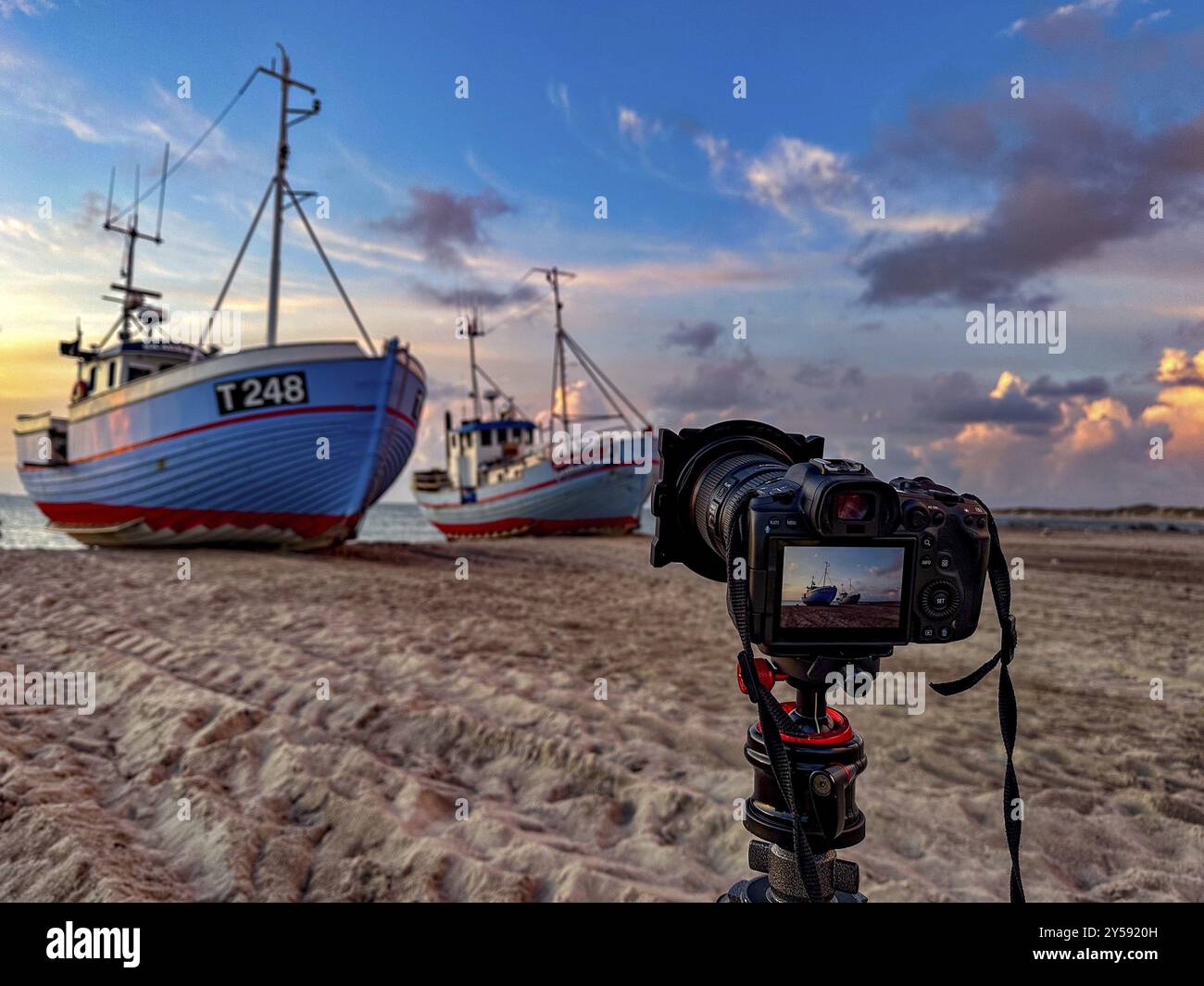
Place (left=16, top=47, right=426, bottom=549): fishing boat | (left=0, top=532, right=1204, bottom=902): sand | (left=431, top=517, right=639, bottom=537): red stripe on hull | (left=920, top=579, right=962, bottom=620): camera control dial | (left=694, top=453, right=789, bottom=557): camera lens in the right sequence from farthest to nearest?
(left=431, top=517, right=639, bottom=537): red stripe on hull → (left=16, top=47, right=426, bottom=549): fishing boat → (left=0, top=532, right=1204, bottom=902): sand → (left=694, top=453, right=789, bottom=557): camera lens → (left=920, top=579, right=962, bottom=620): camera control dial

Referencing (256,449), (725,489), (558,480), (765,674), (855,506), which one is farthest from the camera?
(558,480)

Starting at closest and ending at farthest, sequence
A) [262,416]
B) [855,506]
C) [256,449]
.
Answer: [855,506], [262,416], [256,449]

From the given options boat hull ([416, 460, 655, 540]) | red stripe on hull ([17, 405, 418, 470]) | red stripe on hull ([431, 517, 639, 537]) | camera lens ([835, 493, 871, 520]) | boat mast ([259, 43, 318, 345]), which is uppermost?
boat mast ([259, 43, 318, 345])

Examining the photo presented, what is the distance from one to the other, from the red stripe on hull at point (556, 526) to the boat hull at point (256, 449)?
1192cm

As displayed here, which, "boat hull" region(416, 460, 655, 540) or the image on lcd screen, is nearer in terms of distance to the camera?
the image on lcd screen

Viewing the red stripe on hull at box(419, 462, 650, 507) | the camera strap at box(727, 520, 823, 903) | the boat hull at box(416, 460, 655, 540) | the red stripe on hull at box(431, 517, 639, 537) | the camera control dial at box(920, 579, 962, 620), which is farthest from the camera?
the red stripe on hull at box(431, 517, 639, 537)

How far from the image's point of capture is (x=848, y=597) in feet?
4.43

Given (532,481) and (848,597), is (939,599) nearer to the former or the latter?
(848,597)

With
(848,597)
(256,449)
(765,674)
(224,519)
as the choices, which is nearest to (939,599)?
(848,597)

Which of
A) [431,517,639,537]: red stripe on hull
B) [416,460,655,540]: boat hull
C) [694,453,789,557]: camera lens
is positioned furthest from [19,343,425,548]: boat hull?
[694,453,789,557]: camera lens

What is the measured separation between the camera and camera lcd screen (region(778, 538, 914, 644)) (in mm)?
1329

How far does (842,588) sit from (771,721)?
287 mm

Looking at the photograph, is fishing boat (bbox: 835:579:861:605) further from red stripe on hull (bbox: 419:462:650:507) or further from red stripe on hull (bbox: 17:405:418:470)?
red stripe on hull (bbox: 419:462:650:507)

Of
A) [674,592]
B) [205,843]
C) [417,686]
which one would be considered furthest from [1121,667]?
[205,843]
